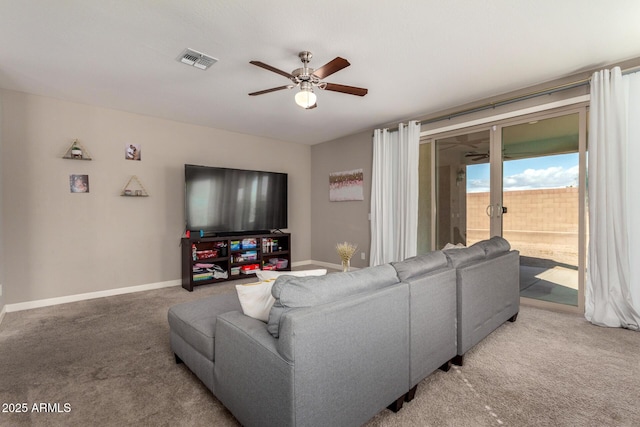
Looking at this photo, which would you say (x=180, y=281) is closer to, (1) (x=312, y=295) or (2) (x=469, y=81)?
(1) (x=312, y=295)

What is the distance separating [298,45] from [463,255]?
82.7 inches

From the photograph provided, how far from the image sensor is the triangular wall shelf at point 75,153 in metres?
3.57

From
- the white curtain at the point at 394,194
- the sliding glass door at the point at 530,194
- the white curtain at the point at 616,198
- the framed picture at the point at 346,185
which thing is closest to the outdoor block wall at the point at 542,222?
the sliding glass door at the point at 530,194

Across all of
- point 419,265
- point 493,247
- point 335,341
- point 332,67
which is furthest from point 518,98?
point 335,341

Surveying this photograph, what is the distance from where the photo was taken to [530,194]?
3391 mm

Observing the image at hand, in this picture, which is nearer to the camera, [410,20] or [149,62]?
[410,20]

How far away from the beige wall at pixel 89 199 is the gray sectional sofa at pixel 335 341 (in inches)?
97.0

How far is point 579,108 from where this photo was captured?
3.03 metres

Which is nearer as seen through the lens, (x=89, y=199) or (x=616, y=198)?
(x=616, y=198)

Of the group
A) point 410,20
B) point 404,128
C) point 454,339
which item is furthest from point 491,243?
point 404,128

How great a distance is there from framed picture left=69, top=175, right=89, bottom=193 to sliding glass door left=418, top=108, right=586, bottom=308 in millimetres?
4651

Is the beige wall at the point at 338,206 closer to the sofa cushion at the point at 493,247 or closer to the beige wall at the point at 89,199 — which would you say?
the beige wall at the point at 89,199

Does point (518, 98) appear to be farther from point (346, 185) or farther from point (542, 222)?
point (346, 185)

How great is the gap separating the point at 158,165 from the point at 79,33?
2.20m
